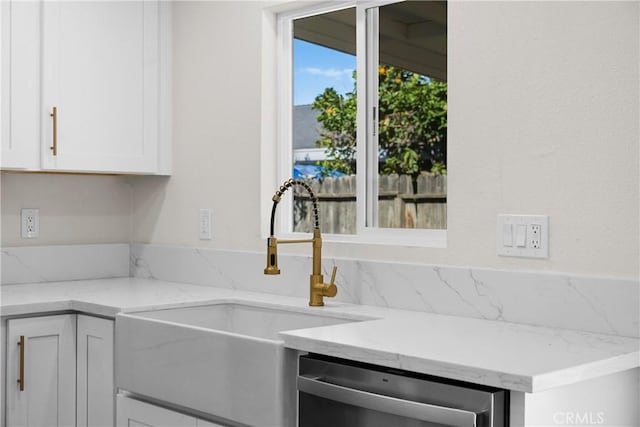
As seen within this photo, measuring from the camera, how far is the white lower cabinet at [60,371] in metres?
2.51

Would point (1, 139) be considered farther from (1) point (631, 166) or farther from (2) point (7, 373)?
(1) point (631, 166)

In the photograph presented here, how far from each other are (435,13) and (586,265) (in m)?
1.05

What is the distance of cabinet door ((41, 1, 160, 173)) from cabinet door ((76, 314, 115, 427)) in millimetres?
695

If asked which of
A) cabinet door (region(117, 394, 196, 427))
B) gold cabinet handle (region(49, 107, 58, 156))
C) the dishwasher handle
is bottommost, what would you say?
cabinet door (region(117, 394, 196, 427))

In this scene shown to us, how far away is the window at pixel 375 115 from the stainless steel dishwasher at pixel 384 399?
811 millimetres

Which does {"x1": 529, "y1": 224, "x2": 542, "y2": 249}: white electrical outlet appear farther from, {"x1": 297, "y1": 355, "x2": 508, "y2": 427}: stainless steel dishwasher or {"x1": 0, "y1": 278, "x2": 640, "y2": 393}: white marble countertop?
{"x1": 297, "y1": 355, "x2": 508, "y2": 427}: stainless steel dishwasher

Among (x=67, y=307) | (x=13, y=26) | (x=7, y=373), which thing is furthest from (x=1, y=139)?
(x=7, y=373)

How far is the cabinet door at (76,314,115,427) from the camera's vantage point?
8.29ft

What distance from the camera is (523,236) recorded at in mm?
2172

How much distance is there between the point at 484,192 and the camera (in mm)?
2270

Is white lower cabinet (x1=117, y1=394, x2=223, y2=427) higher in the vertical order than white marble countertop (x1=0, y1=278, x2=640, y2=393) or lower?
lower

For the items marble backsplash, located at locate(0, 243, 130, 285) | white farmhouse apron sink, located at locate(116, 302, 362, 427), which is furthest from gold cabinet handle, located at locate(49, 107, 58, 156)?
white farmhouse apron sink, located at locate(116, 302, 362, 427)

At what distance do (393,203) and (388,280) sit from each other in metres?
0.36

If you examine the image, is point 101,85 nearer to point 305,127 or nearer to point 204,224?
point 204,224
